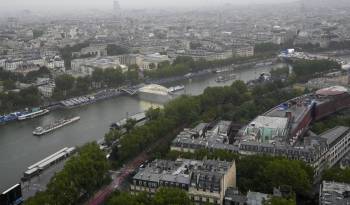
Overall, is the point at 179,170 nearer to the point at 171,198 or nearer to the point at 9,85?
the point at 171,198

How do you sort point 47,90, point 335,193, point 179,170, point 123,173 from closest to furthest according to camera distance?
1. point 335,193
2. point 179,170
3. point 123,173
4. point 47,90

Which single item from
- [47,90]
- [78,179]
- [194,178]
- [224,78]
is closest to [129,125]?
[78,179]

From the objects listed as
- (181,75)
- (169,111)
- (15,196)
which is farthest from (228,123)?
(181,75)

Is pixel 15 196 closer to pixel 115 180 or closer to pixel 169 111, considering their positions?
pixel 115 180

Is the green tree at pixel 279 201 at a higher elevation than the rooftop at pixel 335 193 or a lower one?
higher

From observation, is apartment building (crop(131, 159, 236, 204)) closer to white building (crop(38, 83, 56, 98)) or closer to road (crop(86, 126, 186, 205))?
road (crop(86, 126, 186, 205))

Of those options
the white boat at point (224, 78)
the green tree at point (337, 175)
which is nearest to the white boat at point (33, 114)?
the white boat at point (224, 78)

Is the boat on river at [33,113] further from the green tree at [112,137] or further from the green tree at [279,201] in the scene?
the green tree at [279,201]

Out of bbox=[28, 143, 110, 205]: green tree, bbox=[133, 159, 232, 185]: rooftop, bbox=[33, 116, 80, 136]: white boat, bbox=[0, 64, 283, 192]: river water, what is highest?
bbox=[133, 159, 232, 185]: rooftop

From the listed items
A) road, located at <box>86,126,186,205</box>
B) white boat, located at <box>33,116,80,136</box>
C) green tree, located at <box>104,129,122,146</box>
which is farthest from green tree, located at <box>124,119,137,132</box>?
white boat, located at <box>33,116,80,136</box>
